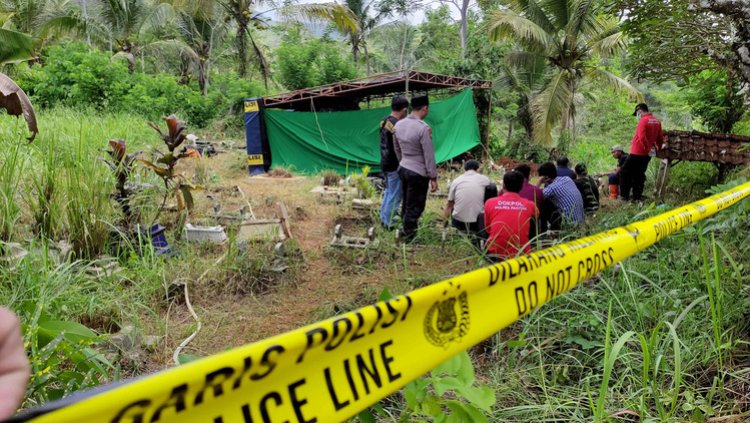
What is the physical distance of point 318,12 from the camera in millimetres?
14953

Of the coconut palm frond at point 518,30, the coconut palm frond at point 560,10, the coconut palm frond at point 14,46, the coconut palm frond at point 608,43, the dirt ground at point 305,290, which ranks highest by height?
the coconut palm frond at point 560,10

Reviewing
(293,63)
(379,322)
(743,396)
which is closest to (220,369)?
(379,322)

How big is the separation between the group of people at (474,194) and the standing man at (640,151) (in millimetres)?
1192

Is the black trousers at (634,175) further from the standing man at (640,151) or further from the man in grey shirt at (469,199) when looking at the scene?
the man in grey shirt at (469,199)

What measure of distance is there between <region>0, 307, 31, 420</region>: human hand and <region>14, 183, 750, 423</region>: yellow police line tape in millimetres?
44

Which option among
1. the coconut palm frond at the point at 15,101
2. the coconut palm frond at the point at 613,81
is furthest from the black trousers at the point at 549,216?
the coconut palm frond at the point at 613,81

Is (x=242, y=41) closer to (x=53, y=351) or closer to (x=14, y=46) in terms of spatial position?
(x=14, y=46)

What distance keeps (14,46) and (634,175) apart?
767 cm

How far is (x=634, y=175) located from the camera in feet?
22.4

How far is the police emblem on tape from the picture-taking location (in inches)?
43.7

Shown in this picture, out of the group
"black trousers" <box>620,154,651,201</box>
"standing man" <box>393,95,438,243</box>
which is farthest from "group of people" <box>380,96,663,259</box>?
"black trousers" <box>620,154,651,201</box>

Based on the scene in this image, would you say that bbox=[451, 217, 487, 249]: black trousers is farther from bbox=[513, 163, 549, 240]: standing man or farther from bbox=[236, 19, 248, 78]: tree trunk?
bbox=[236, 19, 248, 78]: tree trunk

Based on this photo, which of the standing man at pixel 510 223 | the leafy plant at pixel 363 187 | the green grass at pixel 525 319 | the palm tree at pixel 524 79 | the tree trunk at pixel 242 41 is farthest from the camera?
the tree trunk at pixel 242 41

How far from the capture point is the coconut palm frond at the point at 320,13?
Result: 48.5 feet
